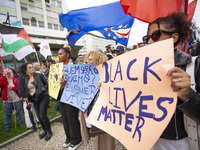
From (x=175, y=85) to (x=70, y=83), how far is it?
5.80 ft

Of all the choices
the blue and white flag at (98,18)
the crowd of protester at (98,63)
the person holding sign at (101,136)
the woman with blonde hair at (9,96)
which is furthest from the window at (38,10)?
the person holding sign at (101,136)

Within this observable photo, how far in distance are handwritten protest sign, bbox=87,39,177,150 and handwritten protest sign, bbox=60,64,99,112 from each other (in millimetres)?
667

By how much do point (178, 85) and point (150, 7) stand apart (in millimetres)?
1373

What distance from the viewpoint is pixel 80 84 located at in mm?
1918

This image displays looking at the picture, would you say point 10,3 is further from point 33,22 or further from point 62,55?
point 62,55

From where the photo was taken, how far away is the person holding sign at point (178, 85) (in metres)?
0.66

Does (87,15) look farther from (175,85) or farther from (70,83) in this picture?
(175,85)

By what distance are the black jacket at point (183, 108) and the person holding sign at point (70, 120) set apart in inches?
67.8

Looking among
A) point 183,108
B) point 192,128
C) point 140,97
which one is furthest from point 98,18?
point 192,128

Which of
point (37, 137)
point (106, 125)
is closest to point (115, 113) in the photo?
point (106, 125)

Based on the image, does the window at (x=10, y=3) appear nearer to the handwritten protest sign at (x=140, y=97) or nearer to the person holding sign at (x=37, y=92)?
the person holding sign at (x=37, y=92)

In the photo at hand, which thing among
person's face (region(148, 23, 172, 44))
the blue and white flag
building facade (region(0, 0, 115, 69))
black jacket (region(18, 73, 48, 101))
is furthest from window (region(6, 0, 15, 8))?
person's face (region(148, 23, 172, 44))

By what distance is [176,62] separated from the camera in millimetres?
851

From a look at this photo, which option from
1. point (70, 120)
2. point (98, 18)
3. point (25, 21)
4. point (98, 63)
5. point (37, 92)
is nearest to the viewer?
point (98, 63)
